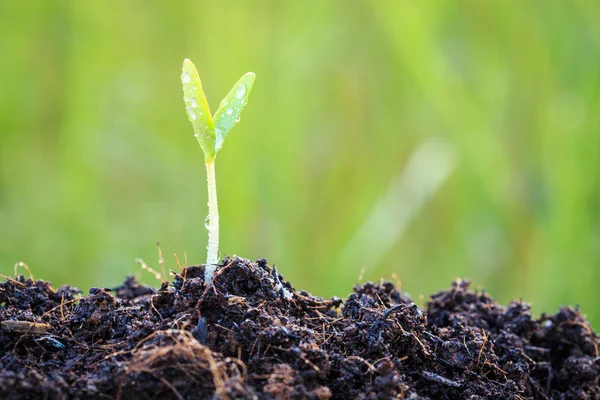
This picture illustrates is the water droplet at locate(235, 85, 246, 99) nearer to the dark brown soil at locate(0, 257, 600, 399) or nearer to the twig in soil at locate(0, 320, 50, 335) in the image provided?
the dark brown soil at locate(0, 257, 600, 399)

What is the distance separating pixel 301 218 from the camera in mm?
2602

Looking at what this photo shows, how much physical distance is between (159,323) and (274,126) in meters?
1.69

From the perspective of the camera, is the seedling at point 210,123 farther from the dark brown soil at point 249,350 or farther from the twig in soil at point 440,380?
the twig in soil at point 440,380

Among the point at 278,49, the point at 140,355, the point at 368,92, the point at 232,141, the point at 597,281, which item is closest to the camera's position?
the point at 140,355

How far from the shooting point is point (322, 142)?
8.83 ft

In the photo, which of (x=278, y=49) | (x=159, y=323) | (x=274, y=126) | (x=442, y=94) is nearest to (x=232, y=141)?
(x=274, y=126)

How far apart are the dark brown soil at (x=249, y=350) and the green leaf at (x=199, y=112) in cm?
15

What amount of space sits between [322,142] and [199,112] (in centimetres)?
181

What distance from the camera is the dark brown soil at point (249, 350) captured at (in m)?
0.73

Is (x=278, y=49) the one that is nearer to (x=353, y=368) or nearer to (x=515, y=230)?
(x=515, y=230)

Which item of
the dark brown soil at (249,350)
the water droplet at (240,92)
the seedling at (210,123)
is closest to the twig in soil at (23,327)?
the dark brown soil at (249,350)

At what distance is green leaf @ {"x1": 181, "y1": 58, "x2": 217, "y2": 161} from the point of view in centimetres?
88

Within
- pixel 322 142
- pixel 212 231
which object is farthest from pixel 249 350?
pixel 322 142

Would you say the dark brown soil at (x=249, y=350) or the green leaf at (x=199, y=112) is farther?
the green leaf at (x=199, y=112)
